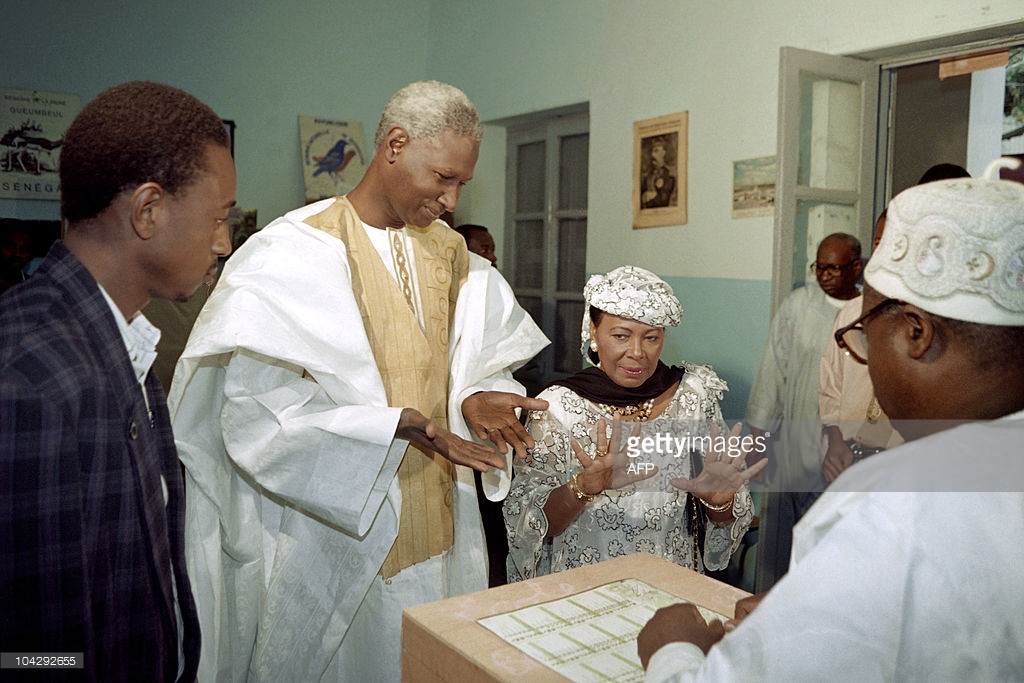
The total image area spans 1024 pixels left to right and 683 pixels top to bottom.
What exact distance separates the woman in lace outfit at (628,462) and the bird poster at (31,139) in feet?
11.8

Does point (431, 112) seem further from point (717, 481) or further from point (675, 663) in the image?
point (675, 663)

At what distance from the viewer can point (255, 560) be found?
6.77 ft

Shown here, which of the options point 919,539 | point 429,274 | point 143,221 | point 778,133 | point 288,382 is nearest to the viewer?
point 919,539

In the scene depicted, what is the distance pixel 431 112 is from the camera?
2125 millimetres

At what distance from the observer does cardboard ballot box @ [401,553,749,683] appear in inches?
47.1

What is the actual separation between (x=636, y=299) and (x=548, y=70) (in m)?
3.09

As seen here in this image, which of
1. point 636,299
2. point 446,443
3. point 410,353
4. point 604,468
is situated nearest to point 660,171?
point 636,299

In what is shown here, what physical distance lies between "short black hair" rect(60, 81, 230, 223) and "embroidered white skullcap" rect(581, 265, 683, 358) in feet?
5.39

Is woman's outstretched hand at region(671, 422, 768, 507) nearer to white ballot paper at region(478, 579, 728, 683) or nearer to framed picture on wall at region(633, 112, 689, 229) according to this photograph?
white ballot paper at region(478, 579, 728, 683)

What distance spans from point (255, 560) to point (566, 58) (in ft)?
13.2

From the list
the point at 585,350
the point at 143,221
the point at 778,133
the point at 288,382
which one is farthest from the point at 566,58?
the point at 143,221

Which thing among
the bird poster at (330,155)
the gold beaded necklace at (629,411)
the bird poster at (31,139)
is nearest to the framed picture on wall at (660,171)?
the gold beaded necklace at (629,411)

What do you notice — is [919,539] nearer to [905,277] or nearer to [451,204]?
[905,277]

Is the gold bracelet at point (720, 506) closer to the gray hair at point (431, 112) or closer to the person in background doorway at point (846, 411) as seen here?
the person in background doorway at point (846, 411)
